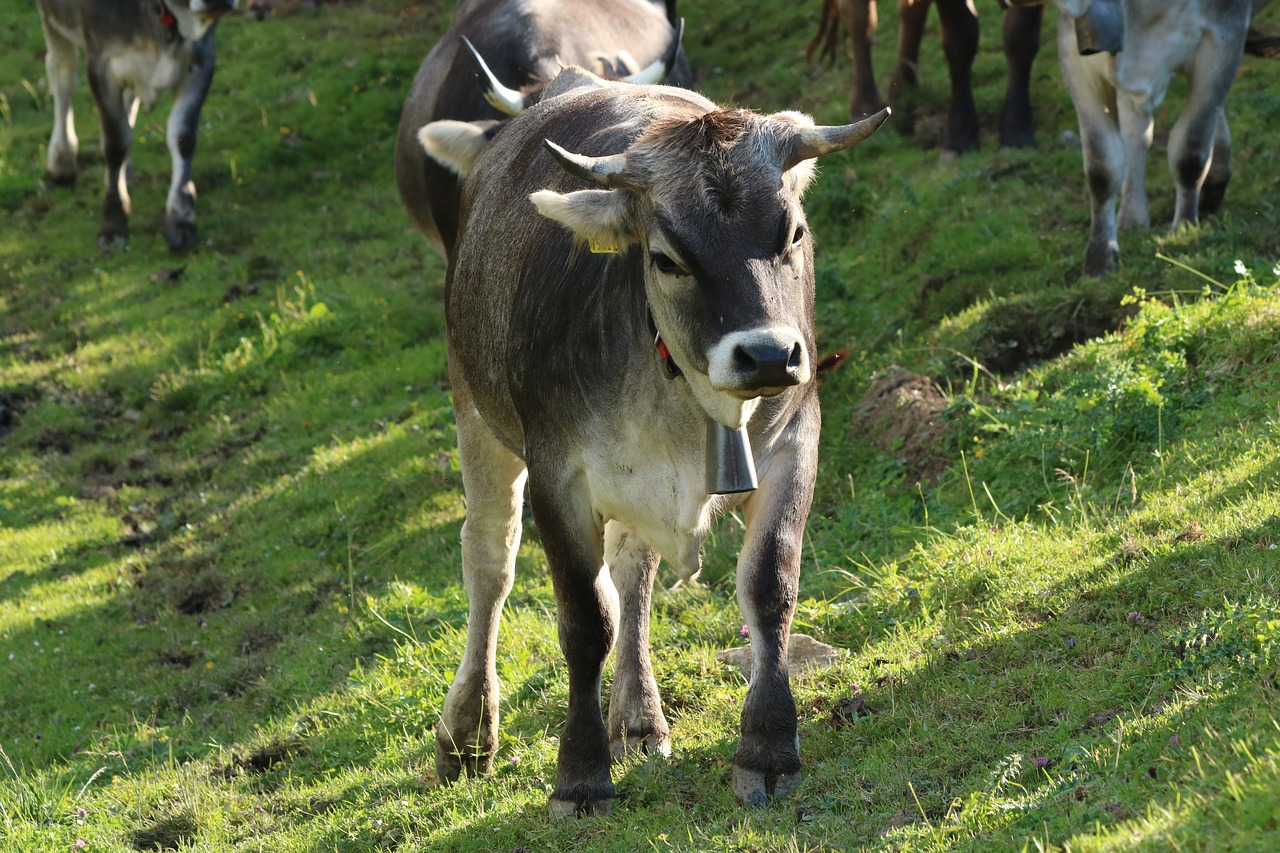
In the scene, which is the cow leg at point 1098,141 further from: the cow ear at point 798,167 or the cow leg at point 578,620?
the cow leg at point 578,620

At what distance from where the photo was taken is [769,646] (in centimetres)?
471

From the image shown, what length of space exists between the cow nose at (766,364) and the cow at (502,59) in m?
4.02

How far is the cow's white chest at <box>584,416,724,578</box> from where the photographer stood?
4766 millimetres

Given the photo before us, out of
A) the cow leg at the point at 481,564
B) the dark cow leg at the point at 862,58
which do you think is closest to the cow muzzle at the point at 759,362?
the cow leg at the point at 481,564

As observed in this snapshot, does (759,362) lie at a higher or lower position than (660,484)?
higher

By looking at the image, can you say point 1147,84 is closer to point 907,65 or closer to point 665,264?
point 907,65

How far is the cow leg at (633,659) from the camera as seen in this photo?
5.61 meters

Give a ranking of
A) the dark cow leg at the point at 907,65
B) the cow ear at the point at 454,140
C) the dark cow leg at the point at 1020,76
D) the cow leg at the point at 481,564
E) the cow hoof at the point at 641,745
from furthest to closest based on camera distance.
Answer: the dark cow leg at the point at 907,65
the dark cow leg at the point at 1020,76
the cow ear at the point at 454,140
the cow leg at the point at 481,564
the cow hoof at the point at 641,745

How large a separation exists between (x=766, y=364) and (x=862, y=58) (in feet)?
28.1

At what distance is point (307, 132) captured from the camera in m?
14.9

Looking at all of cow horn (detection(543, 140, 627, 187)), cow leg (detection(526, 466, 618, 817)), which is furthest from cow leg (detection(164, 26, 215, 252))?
cow horn (detection(543, 140, 627, 187))

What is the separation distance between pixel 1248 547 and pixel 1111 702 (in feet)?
3.16

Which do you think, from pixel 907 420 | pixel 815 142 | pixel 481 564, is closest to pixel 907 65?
pixel 907 420

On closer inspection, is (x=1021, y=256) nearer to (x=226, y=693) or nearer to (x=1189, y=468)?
(x=1189, y=468)
